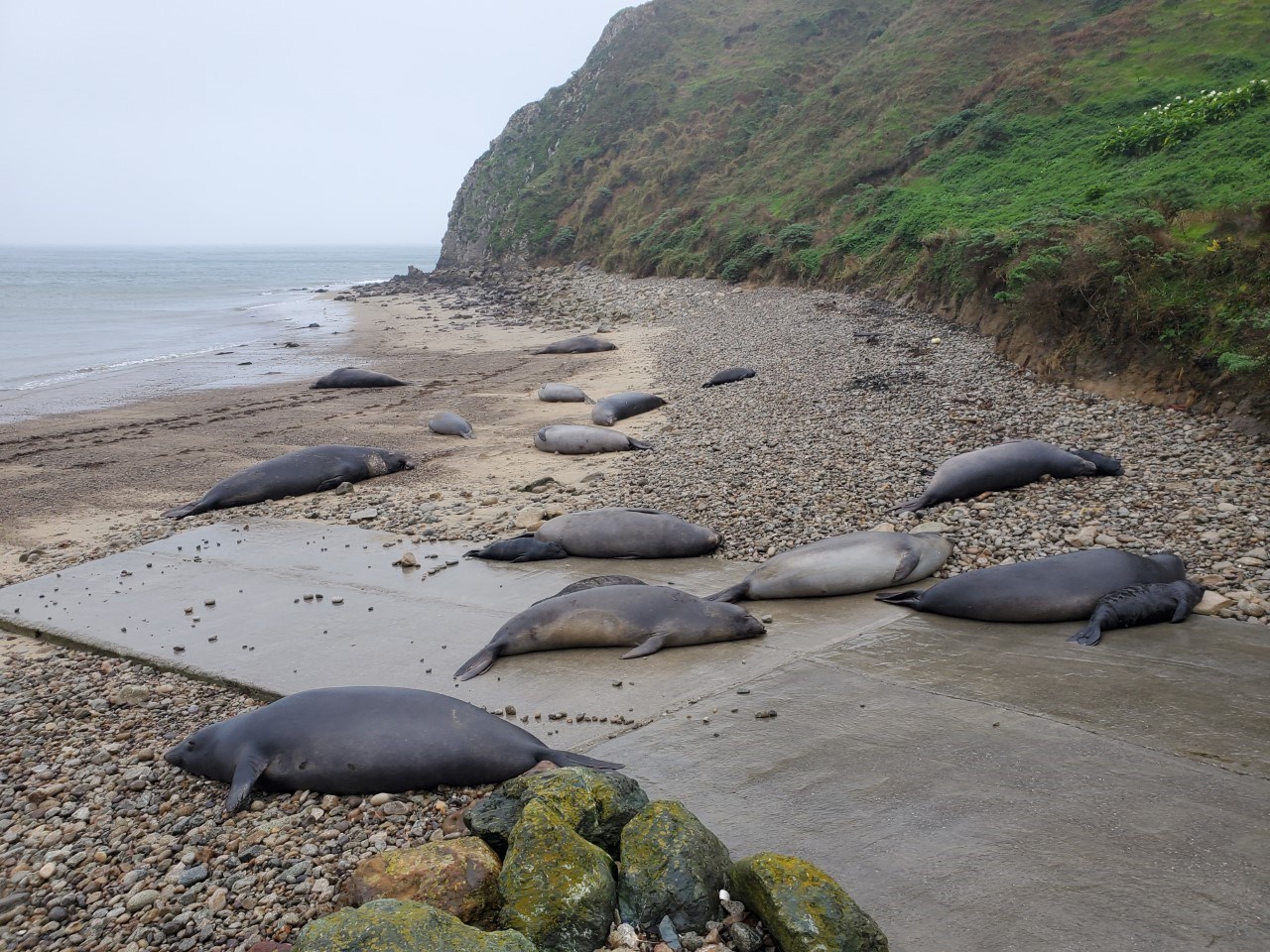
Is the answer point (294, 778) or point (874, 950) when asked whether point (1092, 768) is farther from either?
point (294, 778)

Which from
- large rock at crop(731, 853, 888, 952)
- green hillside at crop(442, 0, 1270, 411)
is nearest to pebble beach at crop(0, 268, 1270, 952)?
large rock at crop(731, 853, 888, 952)

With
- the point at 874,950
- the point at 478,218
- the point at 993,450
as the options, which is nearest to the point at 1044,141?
the point at 993,450

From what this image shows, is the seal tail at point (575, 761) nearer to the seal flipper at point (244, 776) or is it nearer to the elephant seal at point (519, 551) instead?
the seal flipper at point (244, 776)

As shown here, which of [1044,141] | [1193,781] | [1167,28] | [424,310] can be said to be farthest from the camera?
[424,310]

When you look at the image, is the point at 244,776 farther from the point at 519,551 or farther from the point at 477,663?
the point at 519,551

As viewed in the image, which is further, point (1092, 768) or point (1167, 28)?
point (1167, 28)

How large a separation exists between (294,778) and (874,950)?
2761 millimetres

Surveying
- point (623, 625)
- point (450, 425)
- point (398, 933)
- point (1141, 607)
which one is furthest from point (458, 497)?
point (398, 933)

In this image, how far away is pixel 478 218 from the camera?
57.6m

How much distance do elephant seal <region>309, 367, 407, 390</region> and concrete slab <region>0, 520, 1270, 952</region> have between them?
1074 cm

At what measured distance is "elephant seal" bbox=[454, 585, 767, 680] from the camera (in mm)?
5961

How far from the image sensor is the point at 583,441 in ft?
38.1

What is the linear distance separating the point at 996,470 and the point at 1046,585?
2439 millimetres

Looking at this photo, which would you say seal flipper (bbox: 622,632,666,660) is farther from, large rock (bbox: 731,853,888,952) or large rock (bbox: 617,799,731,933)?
large rock (bbox: 731,853,888,952)
